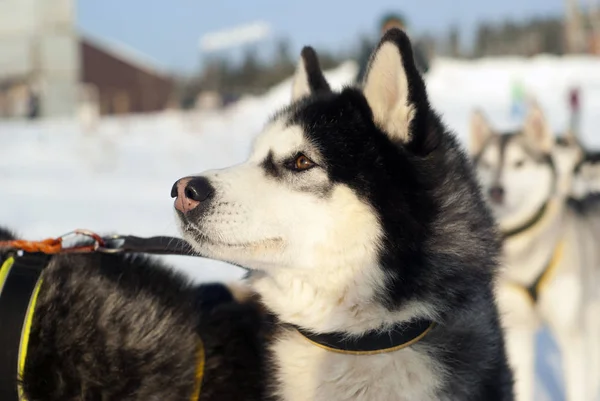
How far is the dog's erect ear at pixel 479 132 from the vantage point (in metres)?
4.34

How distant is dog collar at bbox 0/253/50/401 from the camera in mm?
1545

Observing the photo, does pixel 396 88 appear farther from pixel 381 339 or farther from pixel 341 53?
pixel 341 53

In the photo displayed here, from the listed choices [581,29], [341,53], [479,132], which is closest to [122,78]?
[341,53]

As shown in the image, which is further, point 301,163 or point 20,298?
point 301,163

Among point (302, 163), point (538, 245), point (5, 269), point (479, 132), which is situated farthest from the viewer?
point (479, 132)

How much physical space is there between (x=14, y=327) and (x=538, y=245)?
3136mm

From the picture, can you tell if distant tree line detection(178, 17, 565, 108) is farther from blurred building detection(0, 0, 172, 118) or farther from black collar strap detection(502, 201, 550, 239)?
black collar strap detection(502, 201, 550, 239)

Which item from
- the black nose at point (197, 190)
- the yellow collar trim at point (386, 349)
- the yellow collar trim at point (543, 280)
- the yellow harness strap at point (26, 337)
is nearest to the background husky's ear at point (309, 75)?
the black nose at point (197, 190)

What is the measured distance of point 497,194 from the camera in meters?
4.09

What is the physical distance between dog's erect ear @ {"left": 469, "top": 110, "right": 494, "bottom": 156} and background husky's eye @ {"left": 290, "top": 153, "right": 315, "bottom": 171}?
267 centimetres

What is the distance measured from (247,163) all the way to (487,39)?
5615 cm

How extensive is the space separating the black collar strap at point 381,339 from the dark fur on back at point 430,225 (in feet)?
0.13

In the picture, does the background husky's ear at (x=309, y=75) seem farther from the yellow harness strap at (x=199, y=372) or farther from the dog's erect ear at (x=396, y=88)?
the yellow harness strap at (x=199, y=372)

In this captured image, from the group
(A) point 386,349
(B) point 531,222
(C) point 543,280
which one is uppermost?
(A) point 386,349
